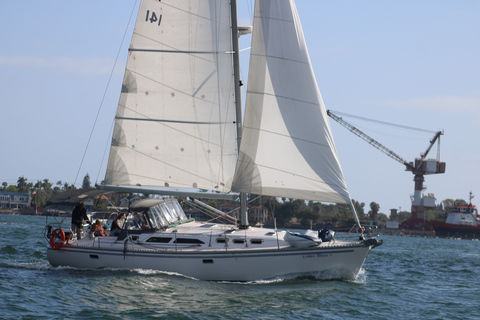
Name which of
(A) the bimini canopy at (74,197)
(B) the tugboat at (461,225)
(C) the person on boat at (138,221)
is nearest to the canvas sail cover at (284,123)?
(C) the person on boat at (138,221)

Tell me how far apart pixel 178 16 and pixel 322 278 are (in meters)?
11.3

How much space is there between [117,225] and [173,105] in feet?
16.5

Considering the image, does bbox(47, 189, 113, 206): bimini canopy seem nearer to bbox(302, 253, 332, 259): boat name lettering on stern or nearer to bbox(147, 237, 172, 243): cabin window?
bbox(147, 237, 172, 243): cabin window

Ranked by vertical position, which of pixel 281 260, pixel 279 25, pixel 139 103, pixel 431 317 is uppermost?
pixel 279 25

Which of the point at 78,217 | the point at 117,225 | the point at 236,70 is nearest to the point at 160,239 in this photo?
the point at 117,225

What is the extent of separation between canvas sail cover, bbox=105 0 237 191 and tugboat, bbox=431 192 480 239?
388 ft

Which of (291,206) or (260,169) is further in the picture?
(291,206)

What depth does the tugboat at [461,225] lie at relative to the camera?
131750 mm

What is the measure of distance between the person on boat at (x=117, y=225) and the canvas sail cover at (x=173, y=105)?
137cm

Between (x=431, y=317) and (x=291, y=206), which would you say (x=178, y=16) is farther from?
(x=291, y=206)

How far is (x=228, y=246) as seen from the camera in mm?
21359

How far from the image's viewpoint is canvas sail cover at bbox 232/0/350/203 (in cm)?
2177

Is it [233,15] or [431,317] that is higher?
[233,15]

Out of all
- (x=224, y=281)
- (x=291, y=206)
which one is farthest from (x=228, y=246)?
(x=291, y=206)
